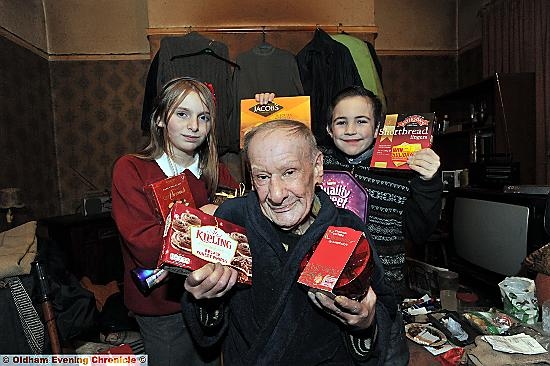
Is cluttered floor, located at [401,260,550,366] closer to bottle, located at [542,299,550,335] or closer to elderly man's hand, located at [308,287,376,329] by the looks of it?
bottle, located at [542,299,550,335]

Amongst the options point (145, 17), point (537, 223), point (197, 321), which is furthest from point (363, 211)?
point (145, 17)

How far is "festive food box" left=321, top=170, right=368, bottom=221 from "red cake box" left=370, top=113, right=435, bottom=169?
13 cm

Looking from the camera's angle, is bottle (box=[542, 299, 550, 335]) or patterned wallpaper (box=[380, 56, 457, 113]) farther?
patterned wallpaper (box=[380, 56, 457, 113])

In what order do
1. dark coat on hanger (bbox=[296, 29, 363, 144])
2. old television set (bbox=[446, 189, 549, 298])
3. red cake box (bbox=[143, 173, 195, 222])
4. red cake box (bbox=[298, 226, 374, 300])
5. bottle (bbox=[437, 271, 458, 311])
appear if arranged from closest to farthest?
red cake box (bbox=[298, 226, 374, 300]) < red cake box (bbox=[143, 173, 195, 222]) < bottle (bbox=[437, 271, 458, 311]) < old television set (bbox=[446, 189, 549, 298]) < dark coat on hanger (bbox=[296, 29, 363, 144])

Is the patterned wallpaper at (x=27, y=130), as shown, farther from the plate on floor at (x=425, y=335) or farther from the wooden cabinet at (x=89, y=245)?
the plate on floor at (x=425, y=335)

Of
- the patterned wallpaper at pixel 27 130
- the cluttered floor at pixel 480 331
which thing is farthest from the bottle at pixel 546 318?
the patterned wallpaper at pixel 27 130

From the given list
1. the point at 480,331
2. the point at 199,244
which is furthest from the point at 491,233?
the point at 199,244

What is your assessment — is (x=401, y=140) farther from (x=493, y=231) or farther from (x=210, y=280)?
(x=493, y=231)

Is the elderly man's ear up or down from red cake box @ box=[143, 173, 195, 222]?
up

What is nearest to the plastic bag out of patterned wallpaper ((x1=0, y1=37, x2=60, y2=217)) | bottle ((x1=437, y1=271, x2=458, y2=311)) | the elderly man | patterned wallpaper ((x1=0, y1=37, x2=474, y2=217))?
bottle ((x1=437, y1=271, x2=458, y2=311))

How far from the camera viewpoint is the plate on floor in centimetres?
170

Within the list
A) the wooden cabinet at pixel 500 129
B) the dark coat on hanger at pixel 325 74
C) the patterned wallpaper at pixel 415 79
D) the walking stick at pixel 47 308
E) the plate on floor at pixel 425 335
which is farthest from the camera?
the patterned wallpaper at pixel 415 79

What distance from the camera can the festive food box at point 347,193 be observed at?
4.67ft

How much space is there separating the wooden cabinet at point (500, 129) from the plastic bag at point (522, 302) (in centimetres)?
139
